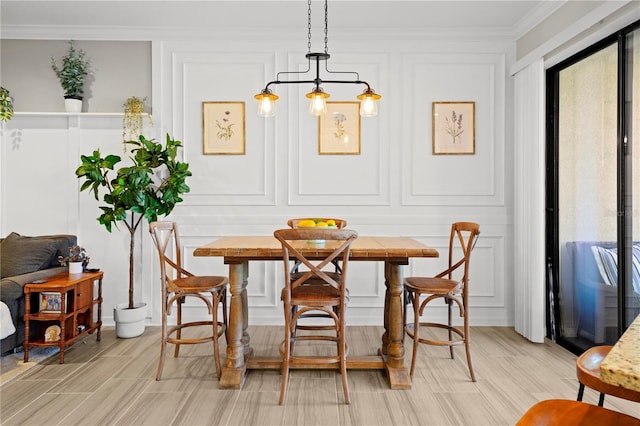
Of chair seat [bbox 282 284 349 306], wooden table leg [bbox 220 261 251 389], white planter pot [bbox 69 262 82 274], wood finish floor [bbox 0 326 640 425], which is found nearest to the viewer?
wood finish floor [bbox 0 326 640 425]

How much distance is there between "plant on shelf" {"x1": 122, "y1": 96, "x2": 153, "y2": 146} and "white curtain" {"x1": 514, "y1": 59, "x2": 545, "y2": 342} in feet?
11.3

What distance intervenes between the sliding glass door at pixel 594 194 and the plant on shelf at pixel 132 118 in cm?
369

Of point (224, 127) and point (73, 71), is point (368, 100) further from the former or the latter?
point (73, 71)

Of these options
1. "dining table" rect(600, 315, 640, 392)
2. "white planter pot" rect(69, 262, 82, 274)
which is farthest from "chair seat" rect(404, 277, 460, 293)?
"white planter pot" rect(69, 262, 82, 274)

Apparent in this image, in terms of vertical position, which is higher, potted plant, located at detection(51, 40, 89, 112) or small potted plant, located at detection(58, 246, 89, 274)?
potted plant, located at detection(51, 40, 89, 112)

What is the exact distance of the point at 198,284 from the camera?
9.08 ft

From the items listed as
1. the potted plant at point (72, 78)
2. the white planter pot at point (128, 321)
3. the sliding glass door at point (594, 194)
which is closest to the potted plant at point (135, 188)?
the white planter pot at point (128, 321)

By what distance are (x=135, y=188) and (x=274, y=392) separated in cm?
199

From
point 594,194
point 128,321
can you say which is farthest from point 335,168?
point 128,321

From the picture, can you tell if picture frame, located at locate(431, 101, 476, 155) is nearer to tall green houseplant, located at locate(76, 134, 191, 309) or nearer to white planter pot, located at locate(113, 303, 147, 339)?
tall green houseplant, located at locate(76, 134, 191, 309)

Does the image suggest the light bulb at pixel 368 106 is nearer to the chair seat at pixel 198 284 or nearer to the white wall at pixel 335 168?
the white wall at pixel 335 168

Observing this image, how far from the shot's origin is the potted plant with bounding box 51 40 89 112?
3805 millimetres

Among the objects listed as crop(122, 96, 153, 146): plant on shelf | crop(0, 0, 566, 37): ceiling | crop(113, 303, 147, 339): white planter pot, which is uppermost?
crop(0, 0, 566, 37): ceiling

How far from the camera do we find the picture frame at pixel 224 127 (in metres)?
3.96
